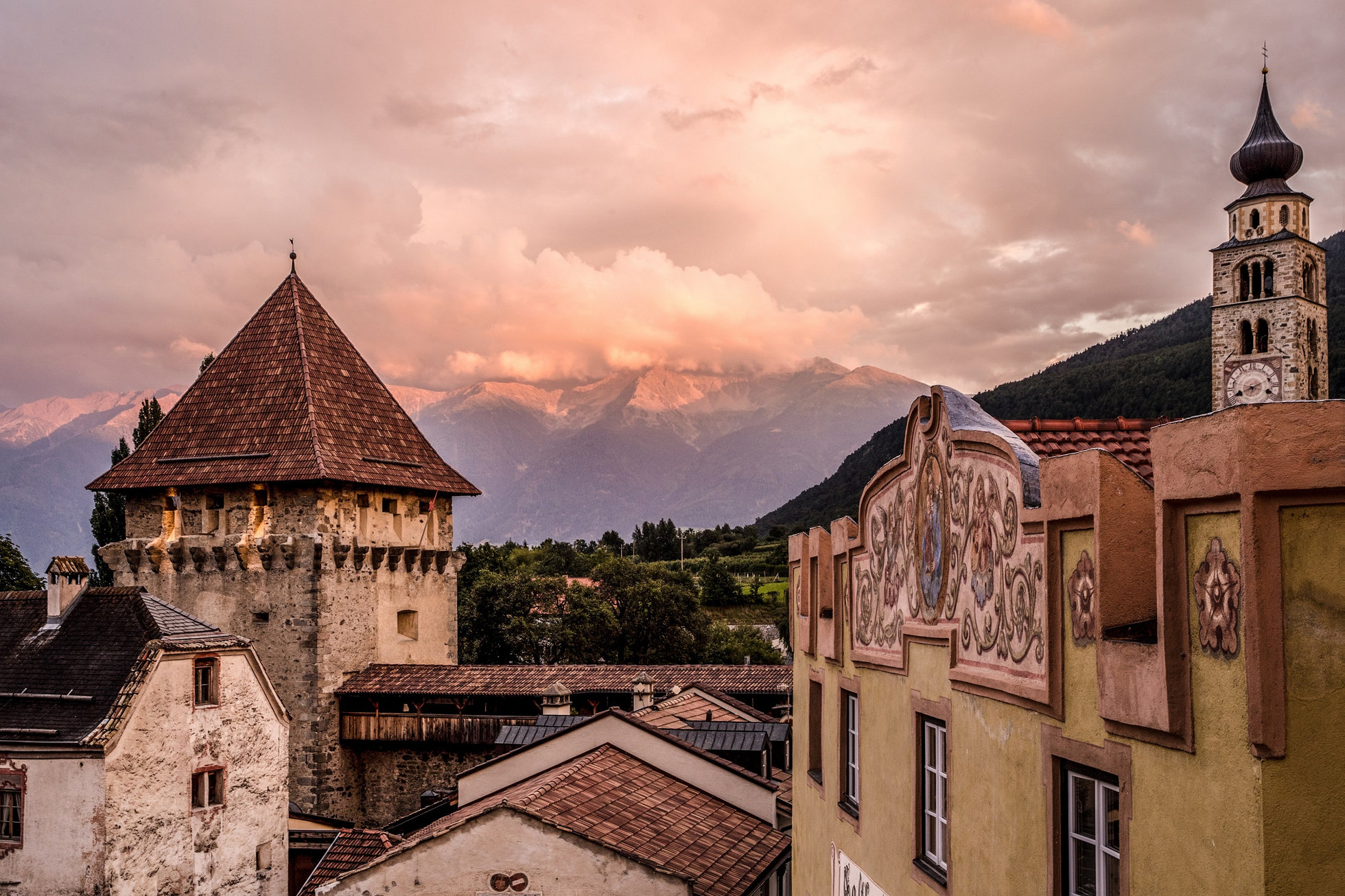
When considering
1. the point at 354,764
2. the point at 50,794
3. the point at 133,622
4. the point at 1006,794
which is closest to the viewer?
the point at 1006,794

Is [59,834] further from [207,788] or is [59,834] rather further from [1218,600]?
[1218,600]

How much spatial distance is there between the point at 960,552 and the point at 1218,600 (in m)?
2.98

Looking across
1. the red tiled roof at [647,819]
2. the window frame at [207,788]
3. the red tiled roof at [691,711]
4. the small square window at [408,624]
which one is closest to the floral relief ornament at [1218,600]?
the red tiled roof at [647,819]

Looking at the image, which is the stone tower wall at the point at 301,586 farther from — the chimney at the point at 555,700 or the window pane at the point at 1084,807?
the window pane at the point at 1084,807

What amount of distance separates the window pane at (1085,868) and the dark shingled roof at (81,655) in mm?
21596

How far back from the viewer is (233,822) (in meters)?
25.3

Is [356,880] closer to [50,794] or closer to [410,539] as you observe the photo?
[50,794]

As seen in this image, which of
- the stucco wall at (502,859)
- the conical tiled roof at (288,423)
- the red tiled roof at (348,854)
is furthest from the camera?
the conical tiled roof at (288,423)

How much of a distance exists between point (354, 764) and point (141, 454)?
39.6 feet

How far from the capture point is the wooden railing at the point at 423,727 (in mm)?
30031

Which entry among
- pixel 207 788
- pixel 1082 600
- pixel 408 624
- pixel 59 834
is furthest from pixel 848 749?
pixel 408 624

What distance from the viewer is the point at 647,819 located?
54.5 ft

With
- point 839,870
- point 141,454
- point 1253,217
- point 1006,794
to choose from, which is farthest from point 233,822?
point 1253,217

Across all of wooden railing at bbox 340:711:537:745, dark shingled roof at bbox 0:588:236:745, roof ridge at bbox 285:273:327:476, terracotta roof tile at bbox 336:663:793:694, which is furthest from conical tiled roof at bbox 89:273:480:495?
dark shingled roof at bbox 0:588:236:745
